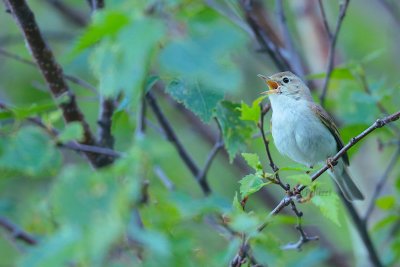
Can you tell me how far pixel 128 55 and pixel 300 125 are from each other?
275 cm

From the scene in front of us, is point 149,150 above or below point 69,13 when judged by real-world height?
above

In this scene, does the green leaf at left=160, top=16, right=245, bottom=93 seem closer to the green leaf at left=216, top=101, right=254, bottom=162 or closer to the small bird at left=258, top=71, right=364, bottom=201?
the green leaf at left=216, top=101, right=254, bottom=162

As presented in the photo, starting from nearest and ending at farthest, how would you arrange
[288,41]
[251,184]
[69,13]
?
[251,184], [288,41], [69,13]

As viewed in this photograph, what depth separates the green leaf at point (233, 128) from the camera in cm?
350

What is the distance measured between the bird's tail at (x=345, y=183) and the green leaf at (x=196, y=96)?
6.11ft

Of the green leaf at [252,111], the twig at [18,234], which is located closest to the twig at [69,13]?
the twig at [18,234]

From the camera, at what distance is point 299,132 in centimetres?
440

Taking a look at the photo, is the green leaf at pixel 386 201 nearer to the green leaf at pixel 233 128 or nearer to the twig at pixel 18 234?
the green leaf at pixel 233 128

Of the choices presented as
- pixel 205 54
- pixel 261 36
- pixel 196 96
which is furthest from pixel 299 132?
pixel 205 54

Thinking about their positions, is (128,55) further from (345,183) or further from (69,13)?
(69,13)

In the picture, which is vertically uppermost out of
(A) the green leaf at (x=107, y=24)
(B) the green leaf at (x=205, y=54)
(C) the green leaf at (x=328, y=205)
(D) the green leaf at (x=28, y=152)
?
(A) the green leaf at (x=107, y=24)

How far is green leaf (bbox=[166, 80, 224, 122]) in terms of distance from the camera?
311cm

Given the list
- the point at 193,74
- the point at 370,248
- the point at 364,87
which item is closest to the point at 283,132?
the point at 364,87

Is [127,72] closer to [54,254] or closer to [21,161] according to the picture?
[54,254]
